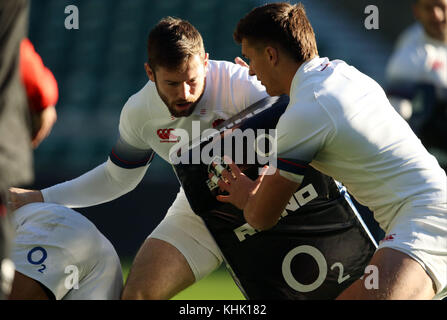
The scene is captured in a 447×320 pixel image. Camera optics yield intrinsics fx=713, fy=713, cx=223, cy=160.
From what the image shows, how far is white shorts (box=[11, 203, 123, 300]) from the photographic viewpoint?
105 inches

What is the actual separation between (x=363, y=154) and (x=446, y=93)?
3.07 meters

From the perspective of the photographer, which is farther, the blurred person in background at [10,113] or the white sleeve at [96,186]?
the white sleeve at [96,186]

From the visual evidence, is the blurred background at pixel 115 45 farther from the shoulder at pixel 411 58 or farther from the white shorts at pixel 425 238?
the white shorts at pixel 425 238

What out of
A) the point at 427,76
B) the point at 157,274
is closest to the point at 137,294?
the point at 157,274

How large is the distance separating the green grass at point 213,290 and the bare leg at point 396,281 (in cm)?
212

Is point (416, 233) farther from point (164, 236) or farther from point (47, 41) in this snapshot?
point (47, 41)

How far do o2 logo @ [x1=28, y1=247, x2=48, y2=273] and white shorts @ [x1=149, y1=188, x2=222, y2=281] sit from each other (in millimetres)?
760

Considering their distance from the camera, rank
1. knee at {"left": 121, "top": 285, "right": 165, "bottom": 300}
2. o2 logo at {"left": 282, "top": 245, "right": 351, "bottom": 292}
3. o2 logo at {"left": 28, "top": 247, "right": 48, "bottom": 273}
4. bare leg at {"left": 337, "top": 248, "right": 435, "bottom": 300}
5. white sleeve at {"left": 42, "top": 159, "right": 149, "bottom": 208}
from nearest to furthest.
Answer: bare leg at {"left": 337, "top": 248, "right": 435, "bottom": 300}
o2 logo at {"left": 28, "top": 247, "right": 48, "bottom": 273}
knee at {"left": 121, "top": 285, "right": 165, "bottom": 300}
o2 logo at {"left": 282, "top": 245, "right": 351, "bottom": 292}
white sleeve at {"left": 42, "top": 159, "right": 149, "bottom": 208}

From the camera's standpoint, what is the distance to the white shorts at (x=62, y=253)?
266 centimetres

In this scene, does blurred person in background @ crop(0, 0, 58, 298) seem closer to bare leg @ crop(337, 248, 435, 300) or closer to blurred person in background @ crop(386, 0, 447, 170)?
bare leg @ crop(337, 248, 435, 300)

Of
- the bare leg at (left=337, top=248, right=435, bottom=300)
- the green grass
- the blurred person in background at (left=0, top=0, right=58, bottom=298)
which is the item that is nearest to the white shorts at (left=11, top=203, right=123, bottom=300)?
the blurred person in background at (left=0, top=0, right=58, bottom=298)


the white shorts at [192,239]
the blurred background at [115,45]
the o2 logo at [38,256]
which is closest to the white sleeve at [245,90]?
the white shorts at [192,239]

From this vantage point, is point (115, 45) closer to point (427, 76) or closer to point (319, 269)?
point (427, 76)

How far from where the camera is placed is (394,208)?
2.70 metres
